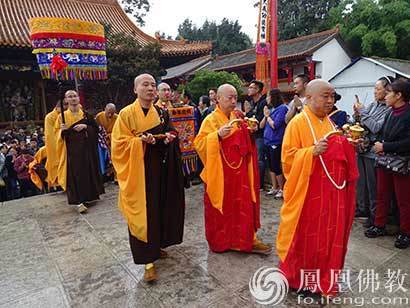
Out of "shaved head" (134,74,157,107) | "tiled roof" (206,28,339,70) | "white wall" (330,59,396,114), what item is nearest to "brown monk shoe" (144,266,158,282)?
"shaved head" (134,74,157,107)

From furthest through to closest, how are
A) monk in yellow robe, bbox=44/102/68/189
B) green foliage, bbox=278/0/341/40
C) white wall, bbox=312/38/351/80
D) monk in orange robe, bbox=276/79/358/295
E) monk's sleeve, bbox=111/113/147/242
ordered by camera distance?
green foliage, bbox=278/0/341/40 < white wall, bbox=312/38/351/80 < monk in yellow robe, bbox=44/102/68/189 < monk's sleeve, bbox=111/113/147/242 < monk in orange robe, bbox=276/79/358/295

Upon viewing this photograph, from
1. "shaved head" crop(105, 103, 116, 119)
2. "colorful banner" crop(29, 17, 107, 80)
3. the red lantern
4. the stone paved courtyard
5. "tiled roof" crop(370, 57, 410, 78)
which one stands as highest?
"tiled roof" crop(370, 57, 410, 78)

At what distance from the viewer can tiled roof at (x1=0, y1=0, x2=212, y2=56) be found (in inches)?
433

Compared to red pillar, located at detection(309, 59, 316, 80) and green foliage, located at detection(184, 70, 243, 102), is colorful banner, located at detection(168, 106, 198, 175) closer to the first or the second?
green foliage, located at detection(184, 70, 243, 102)

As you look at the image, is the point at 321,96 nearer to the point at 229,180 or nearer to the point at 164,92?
the point at 229,180

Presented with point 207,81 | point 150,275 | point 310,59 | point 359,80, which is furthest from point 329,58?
point 150,275

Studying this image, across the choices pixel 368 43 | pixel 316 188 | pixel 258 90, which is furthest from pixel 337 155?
pixel 368 43

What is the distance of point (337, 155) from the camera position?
226 cm

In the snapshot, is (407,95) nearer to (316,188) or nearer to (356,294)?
(316,188)

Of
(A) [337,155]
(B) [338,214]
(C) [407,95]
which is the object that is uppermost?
(C) [407,95]

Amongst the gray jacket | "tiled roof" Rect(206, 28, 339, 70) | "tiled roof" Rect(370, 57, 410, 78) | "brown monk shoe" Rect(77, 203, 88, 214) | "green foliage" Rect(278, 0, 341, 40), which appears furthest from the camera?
"green foliage" Rect(278, 0, 341, 40)

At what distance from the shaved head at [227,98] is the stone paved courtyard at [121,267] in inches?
56.6

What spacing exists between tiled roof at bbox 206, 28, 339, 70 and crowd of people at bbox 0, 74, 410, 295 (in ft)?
50.7

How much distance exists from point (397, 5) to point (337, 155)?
2155 centimetres
